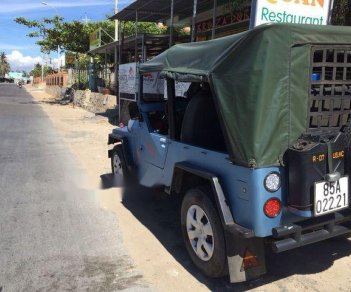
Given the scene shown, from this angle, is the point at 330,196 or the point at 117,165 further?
the point at 117,165

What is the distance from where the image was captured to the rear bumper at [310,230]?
340 cm

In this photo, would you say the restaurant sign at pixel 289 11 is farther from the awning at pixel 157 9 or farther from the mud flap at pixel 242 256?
the awning at pixel 157 9

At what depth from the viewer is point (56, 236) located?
511 centimetres

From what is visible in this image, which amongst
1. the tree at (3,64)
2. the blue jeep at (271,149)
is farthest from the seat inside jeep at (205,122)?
the tree at (3,64)

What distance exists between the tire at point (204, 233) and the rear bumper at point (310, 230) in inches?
18.8

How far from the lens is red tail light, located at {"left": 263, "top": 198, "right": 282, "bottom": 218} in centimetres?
335

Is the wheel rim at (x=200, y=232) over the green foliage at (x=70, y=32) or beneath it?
beneath

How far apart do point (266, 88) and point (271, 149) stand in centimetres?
46

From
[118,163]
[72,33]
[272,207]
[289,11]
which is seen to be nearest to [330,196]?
[272,207]

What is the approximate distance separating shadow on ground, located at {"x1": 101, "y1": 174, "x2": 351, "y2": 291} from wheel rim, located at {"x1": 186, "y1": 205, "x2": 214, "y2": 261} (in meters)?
0.24

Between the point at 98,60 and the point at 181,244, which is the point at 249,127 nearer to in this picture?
the point at 181,244

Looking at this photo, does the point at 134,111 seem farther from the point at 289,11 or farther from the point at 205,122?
the point at 289,11

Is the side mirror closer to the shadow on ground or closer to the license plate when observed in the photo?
the shadow on ground

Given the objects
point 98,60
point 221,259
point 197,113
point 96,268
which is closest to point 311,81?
point 197,113
